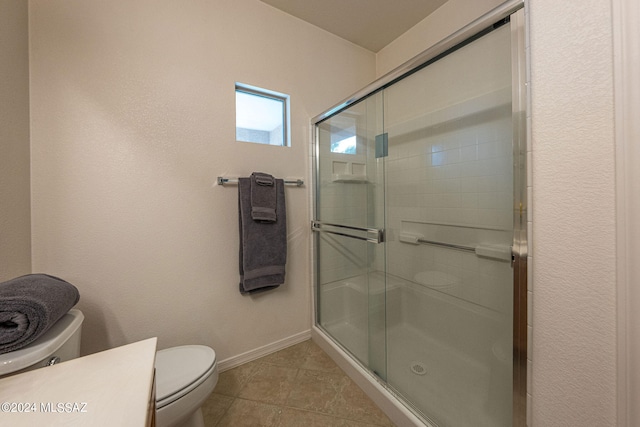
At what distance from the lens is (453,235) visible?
50.0 inches

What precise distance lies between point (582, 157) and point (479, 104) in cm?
61

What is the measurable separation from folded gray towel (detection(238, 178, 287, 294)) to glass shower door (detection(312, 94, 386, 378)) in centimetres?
31

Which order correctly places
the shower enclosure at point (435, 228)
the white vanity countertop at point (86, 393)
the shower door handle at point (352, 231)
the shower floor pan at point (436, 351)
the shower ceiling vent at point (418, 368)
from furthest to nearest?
1. the shower door handle at point (352, 231)
2. the shower ceiling vent at point (418, 368)
3. the shower floor pan at point (436, 351)
4. the shower enclosure at point (435, 228)
5. the white vanity countertop at point (86, 393)

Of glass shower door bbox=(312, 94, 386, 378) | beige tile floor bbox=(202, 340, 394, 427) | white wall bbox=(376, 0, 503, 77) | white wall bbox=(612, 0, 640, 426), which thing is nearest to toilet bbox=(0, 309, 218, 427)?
beige tile floor bbox=(202, 340, 394, 427)

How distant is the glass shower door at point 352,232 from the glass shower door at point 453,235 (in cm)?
8

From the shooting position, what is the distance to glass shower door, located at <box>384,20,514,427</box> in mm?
926

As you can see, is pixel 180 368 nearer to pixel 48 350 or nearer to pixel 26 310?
pixel 48 350

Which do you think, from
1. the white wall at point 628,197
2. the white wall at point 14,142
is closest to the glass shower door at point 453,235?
the white wall at point 628,197

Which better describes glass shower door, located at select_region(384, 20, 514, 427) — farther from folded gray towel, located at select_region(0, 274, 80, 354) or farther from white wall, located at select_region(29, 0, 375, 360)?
folded gray towel, located at select_region(0, 274, 80, 354)

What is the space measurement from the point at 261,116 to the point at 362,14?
102 centimetres

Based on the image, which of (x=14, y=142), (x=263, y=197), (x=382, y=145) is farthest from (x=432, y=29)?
(x=14, y=142)

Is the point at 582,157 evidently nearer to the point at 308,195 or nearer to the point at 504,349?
the point at 504,349

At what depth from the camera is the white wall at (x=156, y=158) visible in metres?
1.10

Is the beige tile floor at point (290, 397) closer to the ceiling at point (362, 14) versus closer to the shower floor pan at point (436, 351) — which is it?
the shower floor pan at point (436, 351)
